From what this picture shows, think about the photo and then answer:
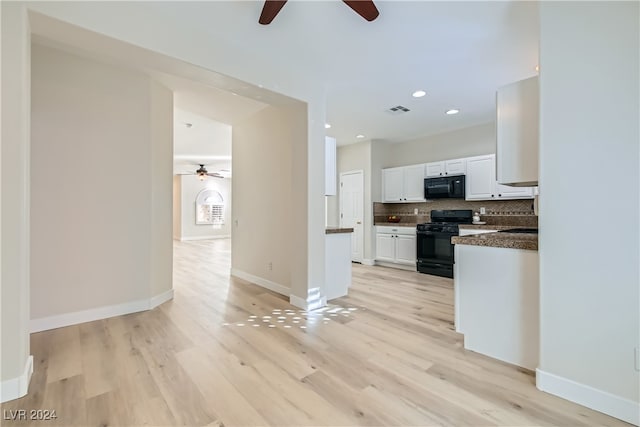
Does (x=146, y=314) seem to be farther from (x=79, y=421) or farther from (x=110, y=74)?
(x=110, y=74)

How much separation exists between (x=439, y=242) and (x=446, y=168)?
1390mm

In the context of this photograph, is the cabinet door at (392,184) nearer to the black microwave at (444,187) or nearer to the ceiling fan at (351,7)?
the black microwave at (444,187)

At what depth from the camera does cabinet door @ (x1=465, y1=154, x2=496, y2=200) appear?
4715 mm

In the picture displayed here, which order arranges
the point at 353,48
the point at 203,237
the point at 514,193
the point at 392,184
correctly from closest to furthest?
1. the point at 353,48
2. the point at 514,193
3. the point at 392,184
4. the point at 203,237

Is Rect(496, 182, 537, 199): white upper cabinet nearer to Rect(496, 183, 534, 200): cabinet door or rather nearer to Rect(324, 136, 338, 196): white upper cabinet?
Rect(496, 183, 534, 200): cabinet door

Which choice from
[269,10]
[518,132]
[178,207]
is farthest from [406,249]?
[178,207]

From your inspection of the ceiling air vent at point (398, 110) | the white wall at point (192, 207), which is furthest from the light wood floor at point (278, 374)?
the white wall at point (192, 207)

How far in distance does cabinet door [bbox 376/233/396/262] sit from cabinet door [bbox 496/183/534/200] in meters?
1.97

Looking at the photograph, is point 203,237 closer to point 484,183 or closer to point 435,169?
point 435,169

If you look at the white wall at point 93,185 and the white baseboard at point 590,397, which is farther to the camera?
the white wall at point 93,185

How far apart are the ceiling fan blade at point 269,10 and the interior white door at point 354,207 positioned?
440cm

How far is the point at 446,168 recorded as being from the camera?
525cm

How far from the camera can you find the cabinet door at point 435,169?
531 cm

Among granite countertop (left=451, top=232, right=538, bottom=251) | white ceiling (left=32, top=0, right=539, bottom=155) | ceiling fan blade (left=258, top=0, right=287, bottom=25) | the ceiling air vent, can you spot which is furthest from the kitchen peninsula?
the ceiling air vent
